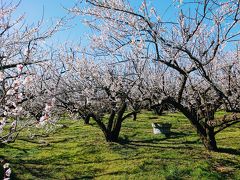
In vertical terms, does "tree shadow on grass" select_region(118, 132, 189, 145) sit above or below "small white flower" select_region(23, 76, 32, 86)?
below

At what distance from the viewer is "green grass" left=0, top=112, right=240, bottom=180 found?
1195 cm

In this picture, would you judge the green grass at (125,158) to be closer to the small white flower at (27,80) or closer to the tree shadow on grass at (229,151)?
the tree shadow on grass at (229,151)

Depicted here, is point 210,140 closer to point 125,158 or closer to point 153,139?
point 125,158

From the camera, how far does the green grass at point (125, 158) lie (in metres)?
11.9

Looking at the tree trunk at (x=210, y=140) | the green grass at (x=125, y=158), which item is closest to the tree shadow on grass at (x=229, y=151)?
the green grass at (x=125, y=158)

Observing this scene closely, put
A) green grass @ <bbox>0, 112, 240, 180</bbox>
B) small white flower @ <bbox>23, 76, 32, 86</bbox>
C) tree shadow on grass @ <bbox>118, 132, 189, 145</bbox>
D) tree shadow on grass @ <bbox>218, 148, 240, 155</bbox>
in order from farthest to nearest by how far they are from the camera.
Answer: tree shadow on grass @ <bbox>118, 132, 189, 145</bbox> < tree shadow on grass @ <bbox>218, 148, 240, 155</bbox> < green grass @ <bbox>0, 112, 240, 180</bbox> < small white flower @ <bbox>23, 76, 32, 86</bbox>

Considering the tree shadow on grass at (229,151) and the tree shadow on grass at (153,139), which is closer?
the tree shadow on grass at (229,151)

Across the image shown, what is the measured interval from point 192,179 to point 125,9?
570 cm

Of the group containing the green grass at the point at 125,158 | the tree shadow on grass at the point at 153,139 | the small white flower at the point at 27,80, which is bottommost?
the green grass at the point at 125,158

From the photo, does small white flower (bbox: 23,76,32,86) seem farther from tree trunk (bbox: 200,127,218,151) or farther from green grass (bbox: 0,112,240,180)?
tree trunk (bbox: 200,127,218,151)

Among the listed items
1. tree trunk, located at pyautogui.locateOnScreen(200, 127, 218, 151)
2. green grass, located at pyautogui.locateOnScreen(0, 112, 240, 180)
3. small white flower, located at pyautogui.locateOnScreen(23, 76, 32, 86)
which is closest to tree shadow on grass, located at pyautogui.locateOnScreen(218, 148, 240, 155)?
green grass, located at pyautogui.locateOnScreen(0, 112, 240, 180)

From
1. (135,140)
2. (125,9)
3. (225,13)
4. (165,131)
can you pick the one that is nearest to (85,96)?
(135,140)

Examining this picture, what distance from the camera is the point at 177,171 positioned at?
11.8 m

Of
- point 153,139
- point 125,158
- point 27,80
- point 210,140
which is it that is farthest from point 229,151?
point 27,80
